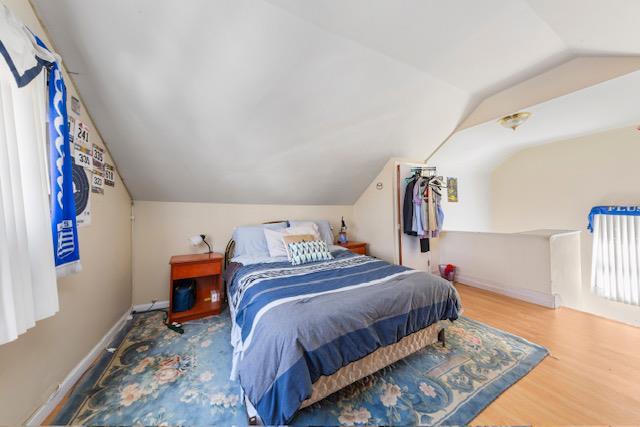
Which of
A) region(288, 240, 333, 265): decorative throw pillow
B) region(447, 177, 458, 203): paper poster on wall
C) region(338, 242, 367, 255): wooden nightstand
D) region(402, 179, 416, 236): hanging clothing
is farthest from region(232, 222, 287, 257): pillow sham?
region(447, 177, 458, 203): paper poster on wall

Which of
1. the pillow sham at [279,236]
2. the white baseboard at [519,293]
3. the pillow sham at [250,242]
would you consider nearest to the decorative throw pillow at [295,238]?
the pillow sham at [279,236]

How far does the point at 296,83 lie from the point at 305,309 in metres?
1.78

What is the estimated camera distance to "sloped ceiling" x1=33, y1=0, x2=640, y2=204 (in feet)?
4.49

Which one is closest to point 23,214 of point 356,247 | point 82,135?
point 82,135

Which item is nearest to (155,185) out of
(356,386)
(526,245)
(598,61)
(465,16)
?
(356,386)

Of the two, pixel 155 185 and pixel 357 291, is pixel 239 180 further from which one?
pixel 357 291

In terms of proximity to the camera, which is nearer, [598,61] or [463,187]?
[598,61]

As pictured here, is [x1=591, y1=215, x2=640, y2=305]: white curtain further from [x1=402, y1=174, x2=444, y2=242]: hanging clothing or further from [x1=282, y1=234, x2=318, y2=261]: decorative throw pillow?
[x1=282, y1=234, x2=318, y2=261]: decorative throw pillow

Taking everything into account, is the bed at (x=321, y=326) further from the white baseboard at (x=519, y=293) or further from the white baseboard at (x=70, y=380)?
the white baseboard at (x=519, y=293)

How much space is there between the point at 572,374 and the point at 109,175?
426 centimetres

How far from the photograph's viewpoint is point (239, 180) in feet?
9.16

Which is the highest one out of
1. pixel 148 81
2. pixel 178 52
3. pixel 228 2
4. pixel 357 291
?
pixel 228 2

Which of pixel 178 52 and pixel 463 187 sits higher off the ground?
pixel 178 52

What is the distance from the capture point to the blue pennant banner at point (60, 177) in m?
1.19
